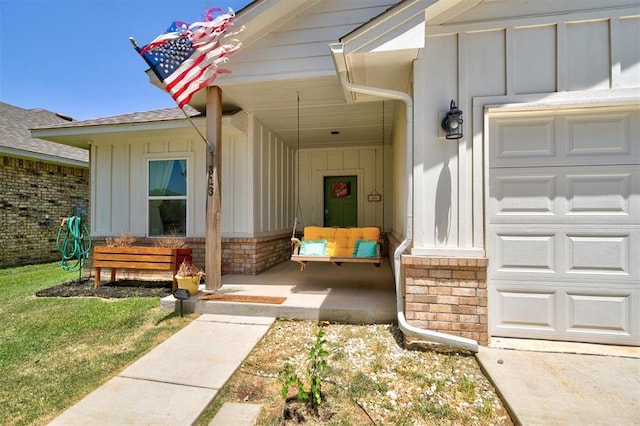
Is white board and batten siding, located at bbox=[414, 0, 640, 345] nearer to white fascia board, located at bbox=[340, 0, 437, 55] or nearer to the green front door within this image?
white fascia board, located at bbox=[340, 0, 437, 55]

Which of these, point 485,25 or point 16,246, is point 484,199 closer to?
point 485,25

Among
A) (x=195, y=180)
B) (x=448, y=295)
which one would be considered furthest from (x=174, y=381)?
(x=195, y=180)

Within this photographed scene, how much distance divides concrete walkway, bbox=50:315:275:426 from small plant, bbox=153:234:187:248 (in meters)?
2.26

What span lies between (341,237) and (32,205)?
9255mm

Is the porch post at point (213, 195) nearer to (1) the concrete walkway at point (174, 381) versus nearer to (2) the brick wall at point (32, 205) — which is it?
(1) the concrete walkway at point (174, 381)

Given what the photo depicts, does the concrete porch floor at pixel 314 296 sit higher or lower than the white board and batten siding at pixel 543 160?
lower

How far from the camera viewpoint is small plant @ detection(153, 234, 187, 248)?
16.8ft

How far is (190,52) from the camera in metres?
3.55

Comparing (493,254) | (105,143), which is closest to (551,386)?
(493,254)

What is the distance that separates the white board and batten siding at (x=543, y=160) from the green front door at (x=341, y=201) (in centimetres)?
523

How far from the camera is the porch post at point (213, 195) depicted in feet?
13.8

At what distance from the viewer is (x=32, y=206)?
26.8 feet

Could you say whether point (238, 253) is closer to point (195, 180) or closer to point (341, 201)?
point (195, 180)

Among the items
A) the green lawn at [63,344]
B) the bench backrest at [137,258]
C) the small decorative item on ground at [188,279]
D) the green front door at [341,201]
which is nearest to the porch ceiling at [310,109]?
the green front door at [341,201]
